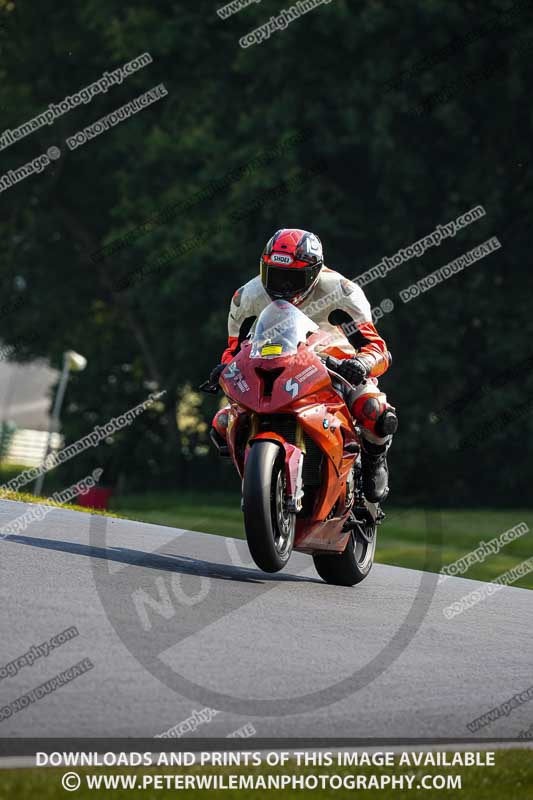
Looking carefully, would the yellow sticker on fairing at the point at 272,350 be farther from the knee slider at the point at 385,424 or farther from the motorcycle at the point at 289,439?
the knee slider at the point at 385,424

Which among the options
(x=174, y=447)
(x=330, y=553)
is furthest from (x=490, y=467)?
(x=330, y=553)

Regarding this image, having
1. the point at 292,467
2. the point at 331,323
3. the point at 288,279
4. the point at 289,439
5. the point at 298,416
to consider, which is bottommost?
the point at 292,467

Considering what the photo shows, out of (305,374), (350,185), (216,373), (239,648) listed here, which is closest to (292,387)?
(305,374)

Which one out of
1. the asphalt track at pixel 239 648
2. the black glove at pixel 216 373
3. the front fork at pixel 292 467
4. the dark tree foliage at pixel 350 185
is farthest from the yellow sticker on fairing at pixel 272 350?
the dark tree foliage at pixel 350 185

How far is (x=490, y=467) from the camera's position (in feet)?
110

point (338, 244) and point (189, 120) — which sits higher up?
point (189, 120)

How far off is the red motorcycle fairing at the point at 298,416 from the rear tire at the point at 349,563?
2.09ft

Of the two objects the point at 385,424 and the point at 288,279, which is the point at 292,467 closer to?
the point at 385,424

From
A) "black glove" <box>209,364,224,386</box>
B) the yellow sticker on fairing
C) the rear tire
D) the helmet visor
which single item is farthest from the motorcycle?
the rear tire

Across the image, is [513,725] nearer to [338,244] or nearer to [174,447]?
[338,244]

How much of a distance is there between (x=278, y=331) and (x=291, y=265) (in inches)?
22.2

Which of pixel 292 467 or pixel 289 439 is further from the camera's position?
pixel 289 439

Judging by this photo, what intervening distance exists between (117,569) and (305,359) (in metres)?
1.78

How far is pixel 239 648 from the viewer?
23.7ft
